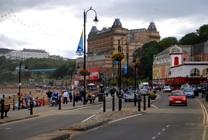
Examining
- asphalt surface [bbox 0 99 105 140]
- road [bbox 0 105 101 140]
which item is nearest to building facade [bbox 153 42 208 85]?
asphalt surface [bbox 0 99 105 140]

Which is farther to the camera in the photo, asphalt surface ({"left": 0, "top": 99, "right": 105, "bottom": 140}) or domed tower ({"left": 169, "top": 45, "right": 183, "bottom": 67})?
domed tower ({"left": 169, "top": 45, "right": 183, "bottom": 67})

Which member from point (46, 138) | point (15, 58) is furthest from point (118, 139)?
point (15, 58)

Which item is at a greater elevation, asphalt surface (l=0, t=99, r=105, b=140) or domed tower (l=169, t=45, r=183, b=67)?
domed tower (l=169, t=45, r=183, b=67)

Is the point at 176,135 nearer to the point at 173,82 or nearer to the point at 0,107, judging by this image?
the point at 0,107

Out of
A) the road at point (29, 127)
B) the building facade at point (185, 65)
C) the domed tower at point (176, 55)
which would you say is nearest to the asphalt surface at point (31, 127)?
the road at point (29, 127)

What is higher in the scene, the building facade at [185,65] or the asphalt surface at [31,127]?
the building facade at [185,65]

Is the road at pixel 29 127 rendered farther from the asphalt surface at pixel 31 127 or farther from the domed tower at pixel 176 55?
the domed tower at pixel 176 55

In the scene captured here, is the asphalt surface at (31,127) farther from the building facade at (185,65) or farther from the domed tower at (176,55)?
the domed tower at (176,55)

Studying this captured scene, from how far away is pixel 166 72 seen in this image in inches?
7800

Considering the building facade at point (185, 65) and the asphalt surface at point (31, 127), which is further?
the building facade at point (185, 65)

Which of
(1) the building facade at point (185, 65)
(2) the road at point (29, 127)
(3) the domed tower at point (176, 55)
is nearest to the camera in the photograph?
(2) the road at point (29, 127)

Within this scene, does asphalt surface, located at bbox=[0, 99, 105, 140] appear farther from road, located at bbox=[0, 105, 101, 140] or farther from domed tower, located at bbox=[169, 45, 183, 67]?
domed tower, located at bbox=[169, 45, 183, 67]

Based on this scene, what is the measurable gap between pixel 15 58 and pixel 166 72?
5432 cm

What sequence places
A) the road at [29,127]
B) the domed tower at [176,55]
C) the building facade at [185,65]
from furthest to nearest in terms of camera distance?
the domed tower at [176,55] → the building facade at [185,65] → the road at [29,127]
